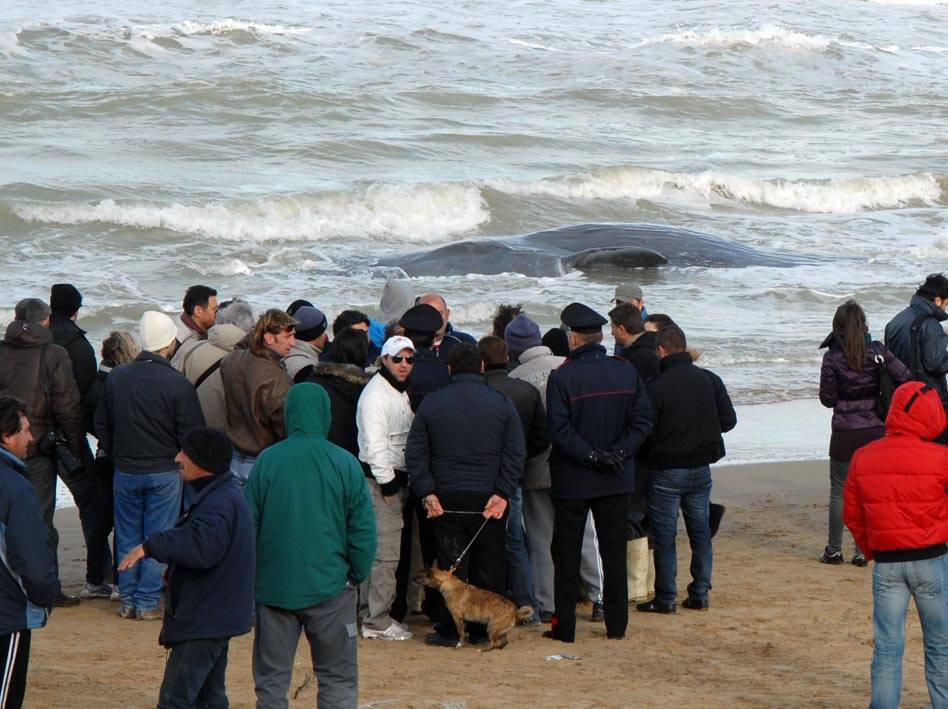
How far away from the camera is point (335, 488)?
5461 mm

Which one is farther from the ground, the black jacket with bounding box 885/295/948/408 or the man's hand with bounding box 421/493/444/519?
the black jacket with bounding box 885/295/948/408

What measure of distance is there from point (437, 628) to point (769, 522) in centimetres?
382

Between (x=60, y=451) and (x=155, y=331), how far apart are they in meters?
0.94

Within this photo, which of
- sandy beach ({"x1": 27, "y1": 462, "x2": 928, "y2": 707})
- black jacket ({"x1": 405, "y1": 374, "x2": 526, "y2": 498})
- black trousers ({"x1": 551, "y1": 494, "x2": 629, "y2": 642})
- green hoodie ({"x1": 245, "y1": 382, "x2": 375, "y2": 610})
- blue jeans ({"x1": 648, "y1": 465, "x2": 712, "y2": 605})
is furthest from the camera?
blue jeans ({"x1": 648, "y1": 465, "x2": 712, "y2": 605})

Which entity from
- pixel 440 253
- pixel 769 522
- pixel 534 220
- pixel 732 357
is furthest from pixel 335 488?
pixel 534 220

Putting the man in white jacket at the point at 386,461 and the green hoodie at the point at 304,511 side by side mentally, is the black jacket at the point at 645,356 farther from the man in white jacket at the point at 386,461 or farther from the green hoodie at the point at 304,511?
the green hoodie at the point at 304,511

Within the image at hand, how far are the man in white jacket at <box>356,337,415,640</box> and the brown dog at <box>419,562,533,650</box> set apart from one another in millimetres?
345

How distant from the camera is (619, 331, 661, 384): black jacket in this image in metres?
7.95

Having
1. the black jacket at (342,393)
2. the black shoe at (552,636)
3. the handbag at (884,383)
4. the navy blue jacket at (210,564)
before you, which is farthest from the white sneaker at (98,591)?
the handbag at (884,383)

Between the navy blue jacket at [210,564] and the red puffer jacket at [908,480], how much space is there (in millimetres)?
2525

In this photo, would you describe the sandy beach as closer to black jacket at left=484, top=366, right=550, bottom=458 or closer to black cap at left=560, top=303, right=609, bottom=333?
black jacket at left=484, top=366, right=550, bottom=458

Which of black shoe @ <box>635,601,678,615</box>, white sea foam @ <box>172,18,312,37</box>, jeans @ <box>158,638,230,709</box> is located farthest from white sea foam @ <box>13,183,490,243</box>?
jeans @ <box>158,638,230,709</box>

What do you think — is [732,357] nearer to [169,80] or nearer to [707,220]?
[707,220]

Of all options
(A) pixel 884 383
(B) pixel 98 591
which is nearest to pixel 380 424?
(B) pixel 98 591
